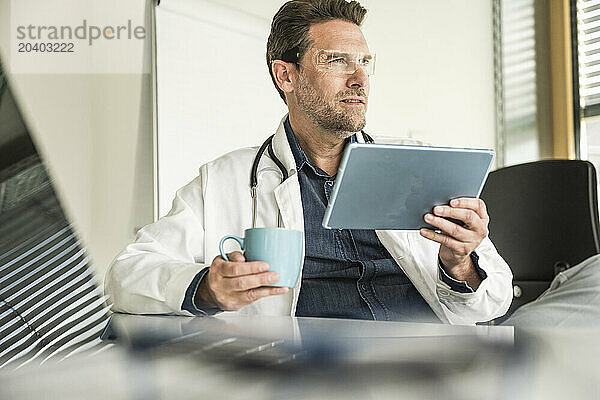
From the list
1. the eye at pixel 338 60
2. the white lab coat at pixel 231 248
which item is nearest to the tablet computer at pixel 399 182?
the white lab coat at pixel 231 248

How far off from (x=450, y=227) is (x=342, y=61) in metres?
0.76

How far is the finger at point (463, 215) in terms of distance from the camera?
0.97 m

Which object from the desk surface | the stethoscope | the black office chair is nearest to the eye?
the stethoscope

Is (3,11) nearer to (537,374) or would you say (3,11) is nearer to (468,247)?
(468,247)

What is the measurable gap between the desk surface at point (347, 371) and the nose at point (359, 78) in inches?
49.6

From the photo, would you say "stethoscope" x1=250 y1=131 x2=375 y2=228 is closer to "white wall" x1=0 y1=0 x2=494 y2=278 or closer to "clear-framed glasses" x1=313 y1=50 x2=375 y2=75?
"clear-framed glasses" x1=313 y1=50 x2=375 y2=75

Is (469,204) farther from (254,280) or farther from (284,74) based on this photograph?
(284,74)

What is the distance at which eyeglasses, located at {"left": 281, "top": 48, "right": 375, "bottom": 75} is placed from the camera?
161 cm

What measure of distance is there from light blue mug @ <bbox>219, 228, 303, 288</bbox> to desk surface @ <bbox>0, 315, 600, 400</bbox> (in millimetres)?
478

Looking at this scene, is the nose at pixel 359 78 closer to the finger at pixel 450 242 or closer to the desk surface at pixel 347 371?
the finger at pixel 450 242

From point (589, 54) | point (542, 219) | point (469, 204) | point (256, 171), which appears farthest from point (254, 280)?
point (589, 54)

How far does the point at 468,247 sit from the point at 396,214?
147mm

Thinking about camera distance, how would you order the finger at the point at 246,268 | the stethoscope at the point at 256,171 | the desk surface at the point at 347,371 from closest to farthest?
the desk surface at the point at 347,371
the finger at the point at 246,268
the stethoscope at the point at 256,171

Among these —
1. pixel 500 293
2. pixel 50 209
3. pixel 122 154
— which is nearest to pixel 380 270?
pixel 500 293
